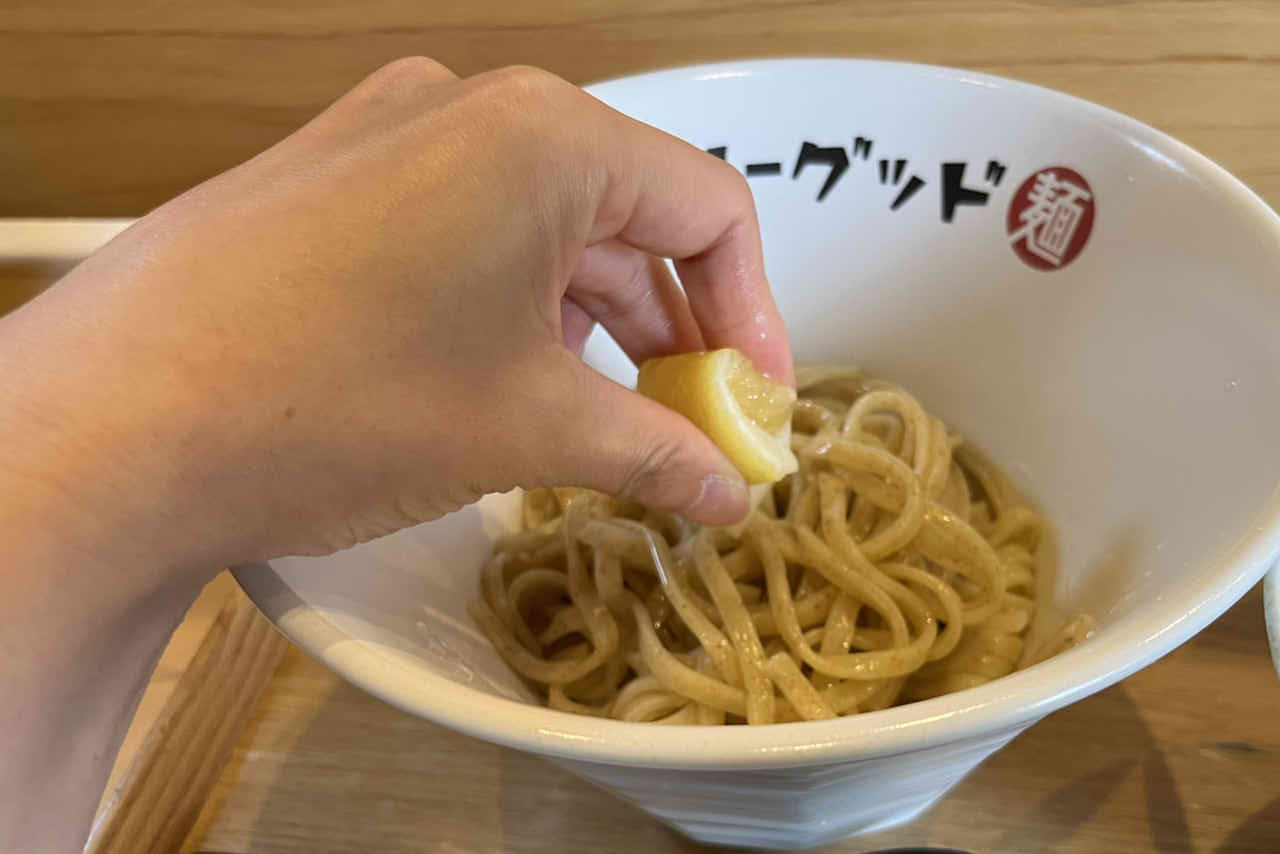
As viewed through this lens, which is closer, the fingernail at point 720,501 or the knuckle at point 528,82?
the knuckle at point 528,82

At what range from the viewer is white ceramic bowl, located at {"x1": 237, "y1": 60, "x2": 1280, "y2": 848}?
0.59m

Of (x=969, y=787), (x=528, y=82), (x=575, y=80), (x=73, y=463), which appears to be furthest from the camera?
(x=575, y=80)

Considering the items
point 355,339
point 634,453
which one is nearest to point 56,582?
point 355,339

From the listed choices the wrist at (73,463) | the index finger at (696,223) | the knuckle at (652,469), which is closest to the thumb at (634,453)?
the knuckle at (652,469)

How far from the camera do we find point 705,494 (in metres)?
0.80

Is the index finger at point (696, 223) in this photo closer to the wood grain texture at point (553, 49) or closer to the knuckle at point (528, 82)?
the knuckle at point (528, 82)

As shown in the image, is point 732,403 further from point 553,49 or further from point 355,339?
point 553,49

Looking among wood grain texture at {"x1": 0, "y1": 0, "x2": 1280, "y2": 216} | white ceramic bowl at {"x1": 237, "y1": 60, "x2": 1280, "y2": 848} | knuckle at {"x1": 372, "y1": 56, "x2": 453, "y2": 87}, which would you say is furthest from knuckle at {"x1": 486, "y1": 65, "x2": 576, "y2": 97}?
wood grain texture at {"x1": 0, "y1": 0, "x2": 1280, "y2": 216}

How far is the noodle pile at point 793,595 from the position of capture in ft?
2.96

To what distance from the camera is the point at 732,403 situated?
33.8 inches

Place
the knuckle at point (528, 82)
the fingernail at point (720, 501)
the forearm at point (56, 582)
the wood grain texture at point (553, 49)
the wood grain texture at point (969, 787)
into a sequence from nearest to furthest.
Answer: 1. the forearm at point (56, 582)
2. the knuckle at point (528, 82)
3. the fingernail at point (720, 501)
4. the wood grain texture at point (969, 787)
5. the wood grain texture at point (553, 49)

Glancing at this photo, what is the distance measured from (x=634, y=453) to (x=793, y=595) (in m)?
0.39

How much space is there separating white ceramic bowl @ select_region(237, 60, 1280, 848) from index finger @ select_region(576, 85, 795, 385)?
0.24m

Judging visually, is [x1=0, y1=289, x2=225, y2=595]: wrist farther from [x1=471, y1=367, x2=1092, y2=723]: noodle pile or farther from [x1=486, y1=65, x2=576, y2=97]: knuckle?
[x1=471, y1=367, x2=1092, y2=723]: noodle pile
